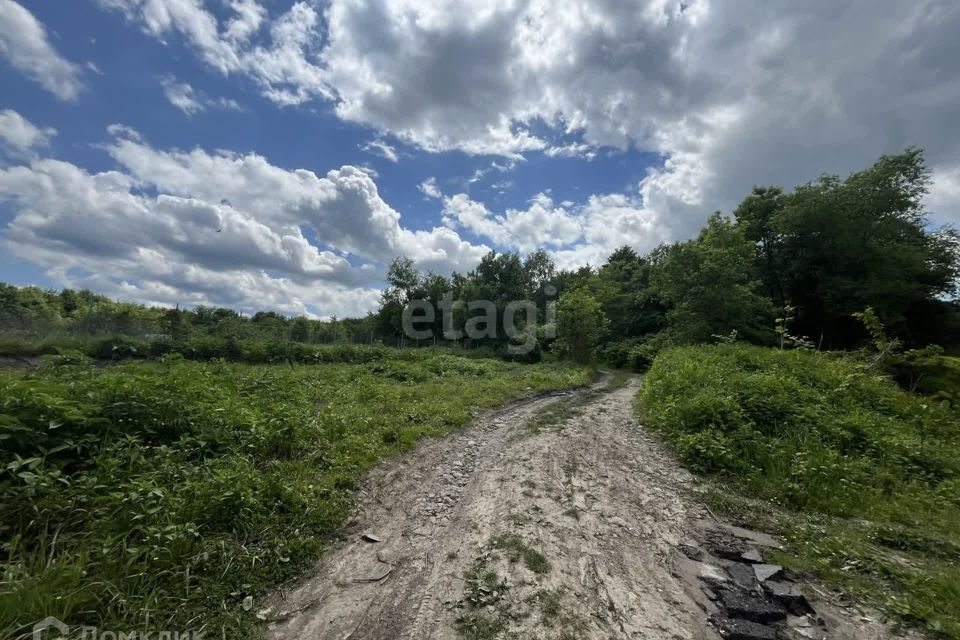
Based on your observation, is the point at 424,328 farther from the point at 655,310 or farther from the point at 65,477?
the point at 65,477

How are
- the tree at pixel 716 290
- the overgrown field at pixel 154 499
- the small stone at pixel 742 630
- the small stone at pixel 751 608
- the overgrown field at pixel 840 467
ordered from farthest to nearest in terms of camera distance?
1. the tree at pixel 716 290
2. the overgrown field at pixel 840 467
3. the small stone at pixel 751 608
4. the small stone at pixel 742 630
5. the overgrown field at pixel 154 499

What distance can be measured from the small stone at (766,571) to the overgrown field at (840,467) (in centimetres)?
27

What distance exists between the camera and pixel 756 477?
5438 millimetres

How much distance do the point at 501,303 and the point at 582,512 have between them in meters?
32.2

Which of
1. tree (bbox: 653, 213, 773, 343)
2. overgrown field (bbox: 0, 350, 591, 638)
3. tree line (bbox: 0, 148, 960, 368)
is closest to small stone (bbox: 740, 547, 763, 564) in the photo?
overgrown field (bbox: 0, 350, 591, 638)

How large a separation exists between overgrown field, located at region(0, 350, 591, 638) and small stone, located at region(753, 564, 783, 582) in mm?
4175

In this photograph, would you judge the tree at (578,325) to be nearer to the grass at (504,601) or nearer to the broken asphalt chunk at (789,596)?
the broken asphalt chunk at (789,596)

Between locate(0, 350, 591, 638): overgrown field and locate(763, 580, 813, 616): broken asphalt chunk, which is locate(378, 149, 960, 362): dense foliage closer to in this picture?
locate(763, 580, 813, 616): broken asphalt chunk

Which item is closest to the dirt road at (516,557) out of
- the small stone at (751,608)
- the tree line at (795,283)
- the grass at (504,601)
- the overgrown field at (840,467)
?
the grass at (504,601)

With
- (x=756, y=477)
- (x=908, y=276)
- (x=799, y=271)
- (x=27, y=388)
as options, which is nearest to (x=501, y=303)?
(x=799, y=271)

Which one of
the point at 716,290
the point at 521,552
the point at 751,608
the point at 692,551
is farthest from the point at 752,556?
the point at 716,290

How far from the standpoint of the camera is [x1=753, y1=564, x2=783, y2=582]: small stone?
3.30m

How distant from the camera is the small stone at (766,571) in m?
3.30

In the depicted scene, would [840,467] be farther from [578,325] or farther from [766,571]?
[578,325]
